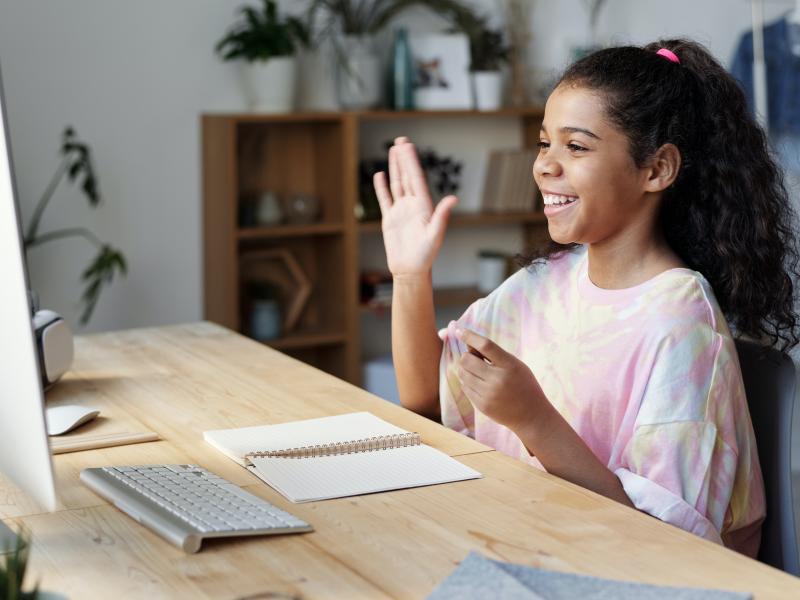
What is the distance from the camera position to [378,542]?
1158 millimetres

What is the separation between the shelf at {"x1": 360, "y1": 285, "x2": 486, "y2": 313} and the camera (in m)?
4.12

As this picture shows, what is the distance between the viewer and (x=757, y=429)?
5.13 feet

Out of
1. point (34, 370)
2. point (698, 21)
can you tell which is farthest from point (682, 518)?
point (698, 21)

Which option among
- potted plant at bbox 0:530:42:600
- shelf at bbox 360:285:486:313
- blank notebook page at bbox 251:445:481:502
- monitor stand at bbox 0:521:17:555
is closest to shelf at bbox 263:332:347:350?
shelf at bbox 360:285:486:313

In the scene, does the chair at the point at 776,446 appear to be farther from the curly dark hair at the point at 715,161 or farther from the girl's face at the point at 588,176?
the girl's face at the point at 588,176

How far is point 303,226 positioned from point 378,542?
9.59ft

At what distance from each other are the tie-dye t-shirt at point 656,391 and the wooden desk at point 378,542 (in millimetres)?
182

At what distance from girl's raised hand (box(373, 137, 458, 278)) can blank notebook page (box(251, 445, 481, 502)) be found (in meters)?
0.40

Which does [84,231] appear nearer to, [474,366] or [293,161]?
[293,161]

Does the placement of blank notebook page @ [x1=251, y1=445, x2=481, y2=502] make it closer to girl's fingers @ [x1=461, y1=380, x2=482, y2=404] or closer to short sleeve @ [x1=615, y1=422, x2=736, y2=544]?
girl's fingers @ [x1=461, y1=380, x2=482, y2=404]

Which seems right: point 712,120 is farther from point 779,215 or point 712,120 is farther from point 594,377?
point 594,377

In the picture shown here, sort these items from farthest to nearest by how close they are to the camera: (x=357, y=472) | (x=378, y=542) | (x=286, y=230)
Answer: (x=286, y=230), (x=357, y=472), (x=378, y=542)

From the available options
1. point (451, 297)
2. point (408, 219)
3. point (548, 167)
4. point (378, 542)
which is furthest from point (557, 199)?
point (451, 297)

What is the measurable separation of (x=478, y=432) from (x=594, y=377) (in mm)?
267
